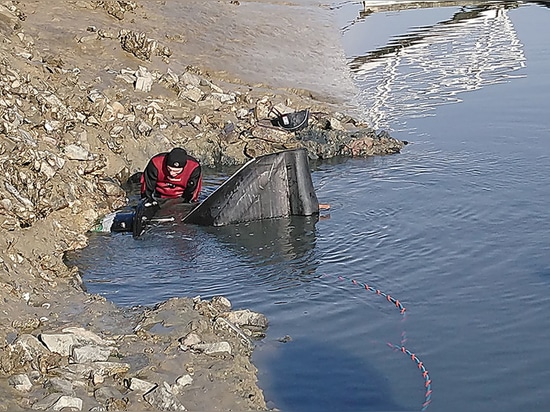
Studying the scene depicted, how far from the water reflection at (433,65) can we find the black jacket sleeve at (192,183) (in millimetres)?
5905

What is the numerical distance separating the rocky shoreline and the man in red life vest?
936 millimetres

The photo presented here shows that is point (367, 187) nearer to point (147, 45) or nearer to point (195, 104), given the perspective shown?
point (195, 104)

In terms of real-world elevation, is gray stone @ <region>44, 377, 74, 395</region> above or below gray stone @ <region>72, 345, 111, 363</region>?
below

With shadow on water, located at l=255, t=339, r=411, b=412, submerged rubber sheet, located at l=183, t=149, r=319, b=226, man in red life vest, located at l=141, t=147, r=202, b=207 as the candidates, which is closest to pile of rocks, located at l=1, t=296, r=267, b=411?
shadow on water, located at l=255, t=339, r=411, b=412

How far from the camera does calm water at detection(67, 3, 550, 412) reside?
800 centimetres

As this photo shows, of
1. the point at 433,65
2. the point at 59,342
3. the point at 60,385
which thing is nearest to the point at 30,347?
the point at 59,342

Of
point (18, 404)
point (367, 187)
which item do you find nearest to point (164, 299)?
point (18, 404)

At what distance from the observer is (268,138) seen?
1664cm

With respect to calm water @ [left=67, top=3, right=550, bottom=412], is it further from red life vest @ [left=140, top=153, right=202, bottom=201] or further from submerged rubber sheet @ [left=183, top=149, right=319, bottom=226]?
red life vest @ [left=140, top=153, right=202, bottom=201]

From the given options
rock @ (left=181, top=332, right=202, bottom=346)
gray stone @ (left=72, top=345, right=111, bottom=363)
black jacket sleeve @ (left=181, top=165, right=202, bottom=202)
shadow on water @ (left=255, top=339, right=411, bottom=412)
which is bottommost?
shadow on water @ (left=255, top=339, right=411, bottom=412)

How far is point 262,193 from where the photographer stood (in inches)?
516

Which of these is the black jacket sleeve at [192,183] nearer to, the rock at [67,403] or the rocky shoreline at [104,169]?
the rocky shoreline at [104,169]

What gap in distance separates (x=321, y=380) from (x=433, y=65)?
17.1m

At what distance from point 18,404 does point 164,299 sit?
3.44 meters
